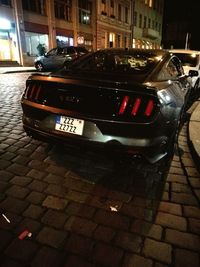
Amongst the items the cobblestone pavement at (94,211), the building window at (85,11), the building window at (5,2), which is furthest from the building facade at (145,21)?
the cobblestone pavement at (94,211)

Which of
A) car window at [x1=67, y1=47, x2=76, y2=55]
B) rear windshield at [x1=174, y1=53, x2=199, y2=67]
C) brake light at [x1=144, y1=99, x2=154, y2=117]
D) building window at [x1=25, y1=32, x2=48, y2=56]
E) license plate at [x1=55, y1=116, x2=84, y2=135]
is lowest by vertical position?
license plate at [x1=55, y1=116, x2=84, y2=135]

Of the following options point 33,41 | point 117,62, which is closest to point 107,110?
point 117,62

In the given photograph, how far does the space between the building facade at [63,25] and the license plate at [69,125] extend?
63.9 feet

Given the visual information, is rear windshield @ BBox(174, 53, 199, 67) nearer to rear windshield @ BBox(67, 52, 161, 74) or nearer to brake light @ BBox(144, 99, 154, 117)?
rear windshield @ BBox(67, 52, 161, 74)

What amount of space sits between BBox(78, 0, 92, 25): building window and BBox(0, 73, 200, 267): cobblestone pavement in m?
28.3

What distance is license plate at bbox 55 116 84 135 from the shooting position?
2.81 meters

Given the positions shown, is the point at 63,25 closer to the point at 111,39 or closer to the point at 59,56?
the point at 111,39

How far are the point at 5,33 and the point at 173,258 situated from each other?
78.2 feet

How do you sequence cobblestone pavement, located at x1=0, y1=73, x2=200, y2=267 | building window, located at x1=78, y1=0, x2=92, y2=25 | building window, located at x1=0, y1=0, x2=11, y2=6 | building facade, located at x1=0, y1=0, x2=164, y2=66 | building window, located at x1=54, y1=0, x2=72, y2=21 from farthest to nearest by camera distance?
building window, located at x1=78, y1=0, x2=92, y2=25
building window, located at x1=54, y1=0, x2=72, y2=21
building facade, located at x1=0, y1=0, x2=164, y2=66
building window, located at x1=0, y1=0, x2=11, y2=6
cobblestone pavement, located at x1=0, y1=73, x2=200, y2=267

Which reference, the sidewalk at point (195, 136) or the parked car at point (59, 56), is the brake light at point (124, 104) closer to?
the sidewalk at point (195, 136)

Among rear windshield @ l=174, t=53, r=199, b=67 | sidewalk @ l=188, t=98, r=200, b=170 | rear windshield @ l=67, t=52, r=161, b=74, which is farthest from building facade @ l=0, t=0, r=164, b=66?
rear windshield @ l=67, t=52, r=161, b=74

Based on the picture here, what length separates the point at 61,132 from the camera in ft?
9.64

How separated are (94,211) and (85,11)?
100 ft

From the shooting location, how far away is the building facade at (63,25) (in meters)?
21.8
